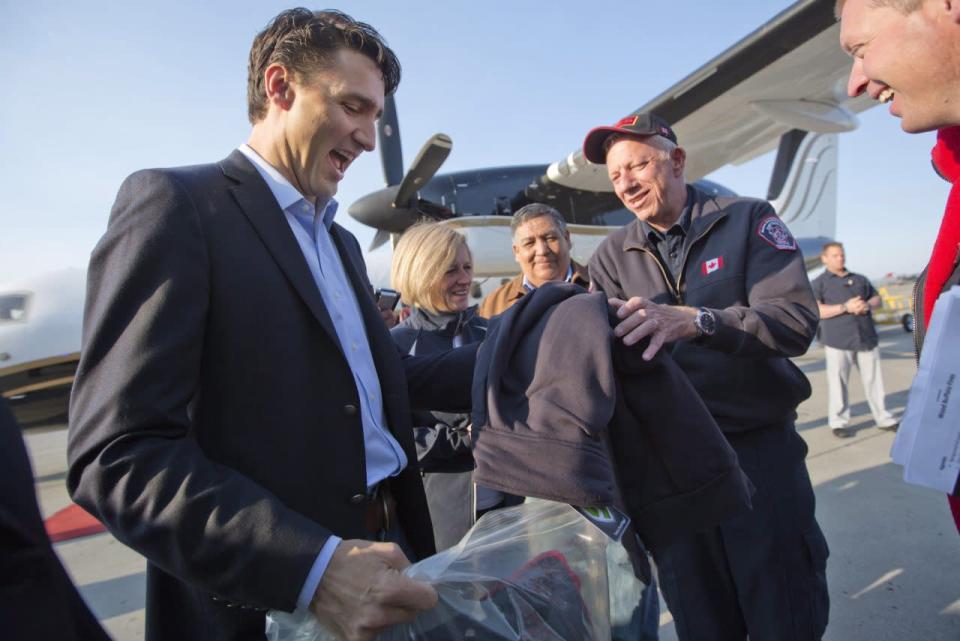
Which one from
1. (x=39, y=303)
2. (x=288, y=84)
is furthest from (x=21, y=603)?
(x=39, y=303)

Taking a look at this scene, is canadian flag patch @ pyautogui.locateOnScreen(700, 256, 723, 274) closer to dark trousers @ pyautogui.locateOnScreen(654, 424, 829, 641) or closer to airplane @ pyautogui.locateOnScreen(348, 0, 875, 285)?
dark trousers @ pyautogui.locateOnScreen(654, 424, 829, 641)

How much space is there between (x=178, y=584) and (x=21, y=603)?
37 centimetres

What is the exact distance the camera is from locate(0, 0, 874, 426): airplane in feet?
15.9

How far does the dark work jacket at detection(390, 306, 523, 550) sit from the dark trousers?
75cm

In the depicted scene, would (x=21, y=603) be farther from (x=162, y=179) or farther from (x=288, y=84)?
(x=288, y=84)

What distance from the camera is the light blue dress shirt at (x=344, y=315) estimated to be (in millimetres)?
1129

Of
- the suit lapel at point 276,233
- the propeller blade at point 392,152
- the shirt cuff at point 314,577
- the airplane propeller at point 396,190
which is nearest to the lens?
the shirt cuff at point 314,577

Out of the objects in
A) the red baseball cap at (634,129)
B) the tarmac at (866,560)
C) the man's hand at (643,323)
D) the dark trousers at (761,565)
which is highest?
the red baseball cap at (634,129)

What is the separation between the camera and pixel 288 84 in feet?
3.70

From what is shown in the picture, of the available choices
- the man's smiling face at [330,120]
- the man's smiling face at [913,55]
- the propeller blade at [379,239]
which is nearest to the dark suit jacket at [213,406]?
the man's smiling face at [330,120]

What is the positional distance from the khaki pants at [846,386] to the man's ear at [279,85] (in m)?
5.75

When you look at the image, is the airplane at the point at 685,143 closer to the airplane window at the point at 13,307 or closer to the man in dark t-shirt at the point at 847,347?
the man in dark t-shirt at the point at 847,347

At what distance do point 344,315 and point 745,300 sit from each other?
1326 mm

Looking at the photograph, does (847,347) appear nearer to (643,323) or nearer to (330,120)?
(643,323)
